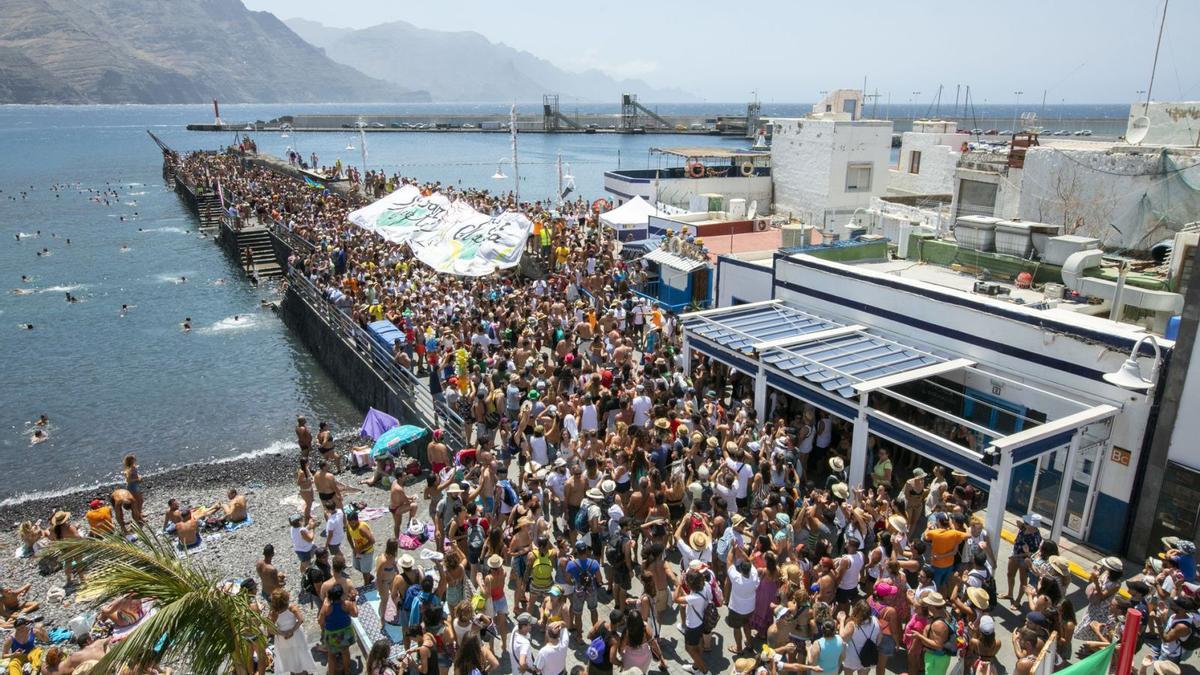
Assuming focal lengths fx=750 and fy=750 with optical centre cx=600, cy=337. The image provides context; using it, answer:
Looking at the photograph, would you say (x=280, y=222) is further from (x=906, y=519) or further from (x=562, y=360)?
(x=906, y=519)

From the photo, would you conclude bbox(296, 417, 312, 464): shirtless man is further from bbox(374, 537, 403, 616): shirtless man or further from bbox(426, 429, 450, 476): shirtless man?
bbox(374, 537, 403, 616): shirtless man

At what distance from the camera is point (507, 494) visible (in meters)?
10.2

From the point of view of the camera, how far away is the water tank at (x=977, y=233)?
14.6 metres

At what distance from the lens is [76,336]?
2998cm

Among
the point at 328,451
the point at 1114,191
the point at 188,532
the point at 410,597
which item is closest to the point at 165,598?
the point at 410,597

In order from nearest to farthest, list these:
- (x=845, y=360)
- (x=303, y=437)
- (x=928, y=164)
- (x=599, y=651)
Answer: (x=599, y=651) < (x=845, y=360) < (x=303, y=437) < (x=928, y=164)

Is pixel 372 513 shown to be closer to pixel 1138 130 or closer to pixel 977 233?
pixel 977 233

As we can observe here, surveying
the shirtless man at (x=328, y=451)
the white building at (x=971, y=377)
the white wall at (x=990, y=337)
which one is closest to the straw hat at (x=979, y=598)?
the white building at (x=971, y=377)

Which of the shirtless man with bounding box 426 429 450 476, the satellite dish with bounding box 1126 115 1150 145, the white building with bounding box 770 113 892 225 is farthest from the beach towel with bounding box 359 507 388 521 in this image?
the white building with bounding box 770 113 892 225

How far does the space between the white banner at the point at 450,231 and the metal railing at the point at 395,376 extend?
2.70m

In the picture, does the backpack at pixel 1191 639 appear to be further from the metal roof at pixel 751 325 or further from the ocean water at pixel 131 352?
the ocean water at pixel 131 352

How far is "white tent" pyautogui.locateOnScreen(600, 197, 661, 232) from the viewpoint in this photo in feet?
82.8

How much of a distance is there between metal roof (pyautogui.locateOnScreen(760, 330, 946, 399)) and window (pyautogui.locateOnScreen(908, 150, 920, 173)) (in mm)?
24891

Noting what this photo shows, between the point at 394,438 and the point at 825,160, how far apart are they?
23.8 metres
